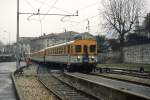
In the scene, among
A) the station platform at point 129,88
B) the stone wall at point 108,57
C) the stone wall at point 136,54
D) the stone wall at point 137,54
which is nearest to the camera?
the station platform at point 129,88

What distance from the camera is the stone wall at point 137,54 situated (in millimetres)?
52500

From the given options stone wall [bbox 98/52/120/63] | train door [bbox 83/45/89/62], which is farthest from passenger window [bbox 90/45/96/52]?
stone wall [bbox 98/52/120/63]

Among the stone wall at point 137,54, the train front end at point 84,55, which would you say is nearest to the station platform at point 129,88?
the train front end at point 84,55

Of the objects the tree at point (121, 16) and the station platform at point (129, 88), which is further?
the tree at point (121, 16)

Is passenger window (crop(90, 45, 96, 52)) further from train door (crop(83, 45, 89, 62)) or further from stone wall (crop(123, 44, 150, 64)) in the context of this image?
stone wall (crop(123, 44, 150, 64))

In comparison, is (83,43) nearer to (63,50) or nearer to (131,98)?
(63,50)

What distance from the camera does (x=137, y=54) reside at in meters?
56.2

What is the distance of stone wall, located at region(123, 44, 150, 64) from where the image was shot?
52500 mm

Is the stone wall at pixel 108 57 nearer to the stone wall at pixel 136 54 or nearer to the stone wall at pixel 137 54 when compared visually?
the stone wall at pixel 136 54

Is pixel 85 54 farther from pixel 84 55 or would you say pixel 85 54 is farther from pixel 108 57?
pixel 108 57

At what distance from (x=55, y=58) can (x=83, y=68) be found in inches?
281

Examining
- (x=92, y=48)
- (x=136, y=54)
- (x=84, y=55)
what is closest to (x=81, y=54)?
(x=84, y=55)

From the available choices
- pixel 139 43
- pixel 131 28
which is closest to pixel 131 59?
pixel 139 43

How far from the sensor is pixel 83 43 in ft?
112
